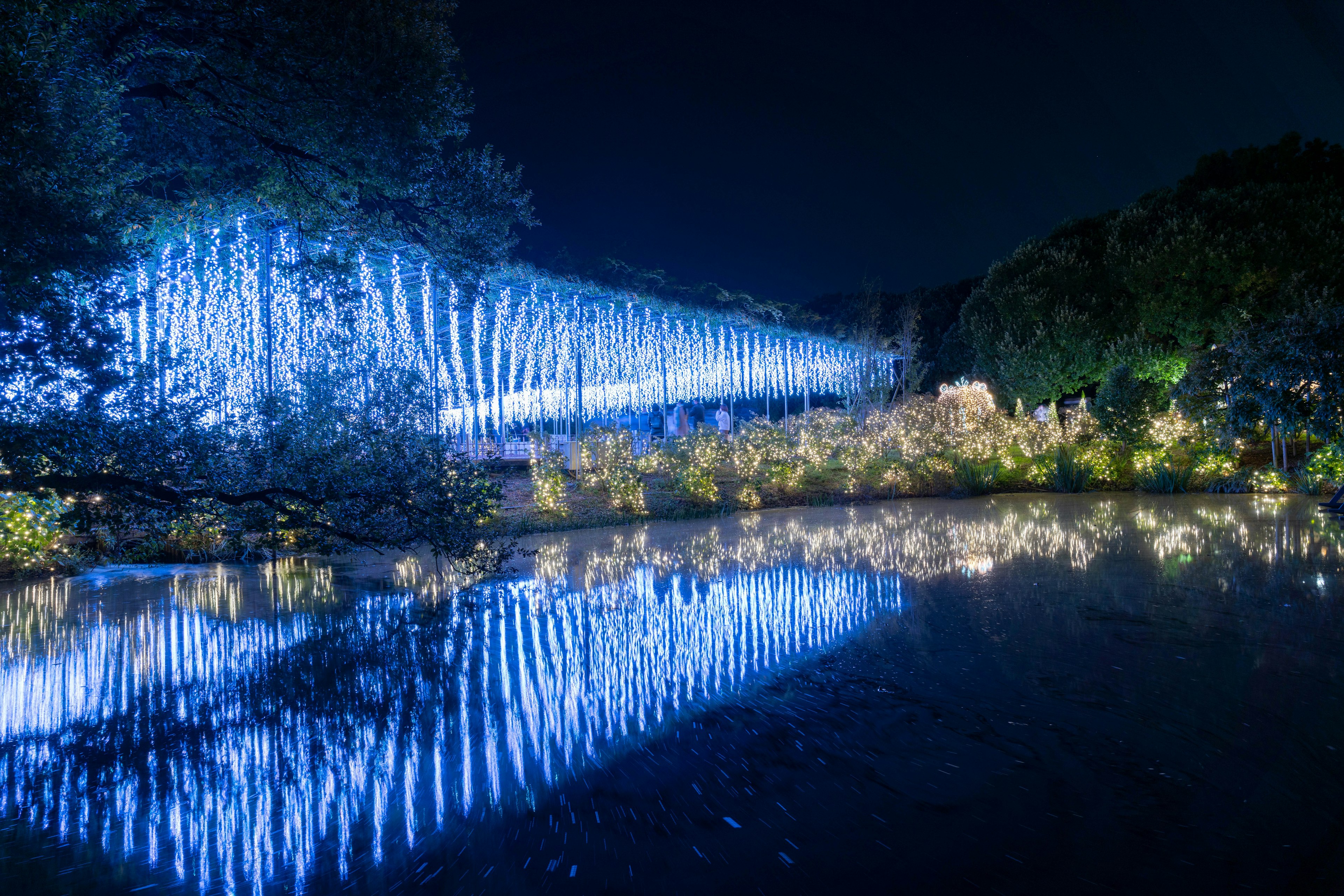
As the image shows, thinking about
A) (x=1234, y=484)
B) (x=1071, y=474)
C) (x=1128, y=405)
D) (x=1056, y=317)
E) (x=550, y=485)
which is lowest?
(x=1234, y=484)

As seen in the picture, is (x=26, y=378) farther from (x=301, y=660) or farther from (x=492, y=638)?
(x=492, y=638)

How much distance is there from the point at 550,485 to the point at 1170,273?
1959cm

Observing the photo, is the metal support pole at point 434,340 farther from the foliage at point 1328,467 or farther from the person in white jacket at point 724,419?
the foliage at point 1328,467

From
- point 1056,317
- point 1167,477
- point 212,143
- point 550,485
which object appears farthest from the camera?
point 1056,317

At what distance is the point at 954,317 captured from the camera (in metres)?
41.5

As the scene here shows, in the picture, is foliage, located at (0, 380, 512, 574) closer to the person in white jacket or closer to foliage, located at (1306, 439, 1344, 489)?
foliage, located at (1306, 439, 1344, 489)

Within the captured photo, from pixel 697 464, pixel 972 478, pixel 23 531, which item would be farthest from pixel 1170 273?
pixel 23 531

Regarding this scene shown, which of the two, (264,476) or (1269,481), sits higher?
(264,476)

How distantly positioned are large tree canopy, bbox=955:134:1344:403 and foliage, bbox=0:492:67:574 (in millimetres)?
23836

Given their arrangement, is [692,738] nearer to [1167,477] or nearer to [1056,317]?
[1167,477]

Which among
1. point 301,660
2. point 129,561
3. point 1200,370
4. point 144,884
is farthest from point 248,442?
point 1200,370

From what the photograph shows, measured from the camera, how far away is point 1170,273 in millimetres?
21375

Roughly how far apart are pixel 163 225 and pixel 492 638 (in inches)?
209

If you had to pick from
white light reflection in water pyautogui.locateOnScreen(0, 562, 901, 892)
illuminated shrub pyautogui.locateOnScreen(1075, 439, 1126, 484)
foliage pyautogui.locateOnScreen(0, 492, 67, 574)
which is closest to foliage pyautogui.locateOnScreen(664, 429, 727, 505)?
white light reflection in water pyautogui.locateOnScreen(0, 562, 901, 892)
